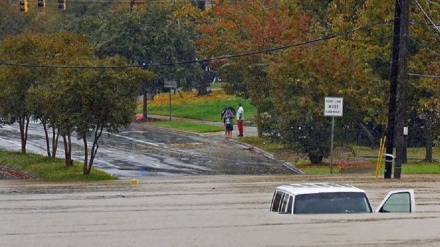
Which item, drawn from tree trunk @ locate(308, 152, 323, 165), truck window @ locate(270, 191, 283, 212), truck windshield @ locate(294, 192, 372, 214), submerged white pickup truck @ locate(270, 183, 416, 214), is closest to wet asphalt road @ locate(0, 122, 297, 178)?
tree trunk @ locate(308, 152, 323, 165)

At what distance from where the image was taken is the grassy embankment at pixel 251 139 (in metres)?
37.4

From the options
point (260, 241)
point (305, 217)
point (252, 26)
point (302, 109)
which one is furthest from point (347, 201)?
point (252, 26)

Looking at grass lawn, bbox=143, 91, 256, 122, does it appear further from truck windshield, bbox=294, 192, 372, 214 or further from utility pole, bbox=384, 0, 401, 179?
truck windshield, bbox=294, 192, 372, 214

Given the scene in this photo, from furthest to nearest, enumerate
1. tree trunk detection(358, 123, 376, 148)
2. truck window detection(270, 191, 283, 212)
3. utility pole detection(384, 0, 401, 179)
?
tree trunk detection(358, 123, 376, 148) < utility pole detection(384, 0, 401, 179) < truck window detection(270, 191, 283, 212)

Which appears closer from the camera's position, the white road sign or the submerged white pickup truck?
the submerged white pickup truck

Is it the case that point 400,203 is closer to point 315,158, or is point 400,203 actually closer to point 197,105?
point 315,158

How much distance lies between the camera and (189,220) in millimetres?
17469

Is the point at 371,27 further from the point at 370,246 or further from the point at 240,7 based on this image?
the point at 370,246

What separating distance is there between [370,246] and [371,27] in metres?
27.6

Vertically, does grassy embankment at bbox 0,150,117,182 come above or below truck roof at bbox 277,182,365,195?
below

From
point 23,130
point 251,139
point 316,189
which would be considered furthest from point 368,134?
point 316,189

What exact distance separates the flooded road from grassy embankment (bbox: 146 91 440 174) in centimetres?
829

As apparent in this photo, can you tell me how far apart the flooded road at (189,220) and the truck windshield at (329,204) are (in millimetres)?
293

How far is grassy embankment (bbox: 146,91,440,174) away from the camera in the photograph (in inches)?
1471
